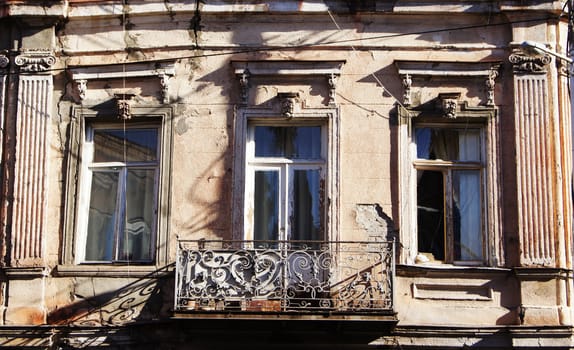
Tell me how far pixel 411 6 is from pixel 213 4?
A: 2507 millimetres

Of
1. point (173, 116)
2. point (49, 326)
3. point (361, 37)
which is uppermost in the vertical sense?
point (361, 37)

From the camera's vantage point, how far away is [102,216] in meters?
12.5

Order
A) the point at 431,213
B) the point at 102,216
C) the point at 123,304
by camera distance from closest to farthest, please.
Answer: the point at 123,304 → the point at 431,213 → the point at 102,216

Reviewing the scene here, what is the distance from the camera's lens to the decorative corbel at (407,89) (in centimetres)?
1230

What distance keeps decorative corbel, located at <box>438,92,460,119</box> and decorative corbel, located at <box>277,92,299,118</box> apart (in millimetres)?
1810

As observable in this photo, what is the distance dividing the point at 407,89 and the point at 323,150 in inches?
50.8

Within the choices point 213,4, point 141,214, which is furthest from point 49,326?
point 213,4

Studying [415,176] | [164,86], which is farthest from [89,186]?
[415,176]

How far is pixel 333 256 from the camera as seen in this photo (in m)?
11.7

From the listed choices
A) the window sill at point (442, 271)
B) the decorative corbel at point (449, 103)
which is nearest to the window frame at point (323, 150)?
the window sill at point (442, 271)

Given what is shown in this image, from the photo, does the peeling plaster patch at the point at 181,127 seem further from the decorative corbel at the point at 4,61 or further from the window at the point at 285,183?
the decorative corbel at the point at 4,61

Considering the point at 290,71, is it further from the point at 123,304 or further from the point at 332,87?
the point at 123,304

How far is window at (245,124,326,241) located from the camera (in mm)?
12242

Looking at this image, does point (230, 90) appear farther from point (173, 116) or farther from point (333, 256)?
point (333, 256)
